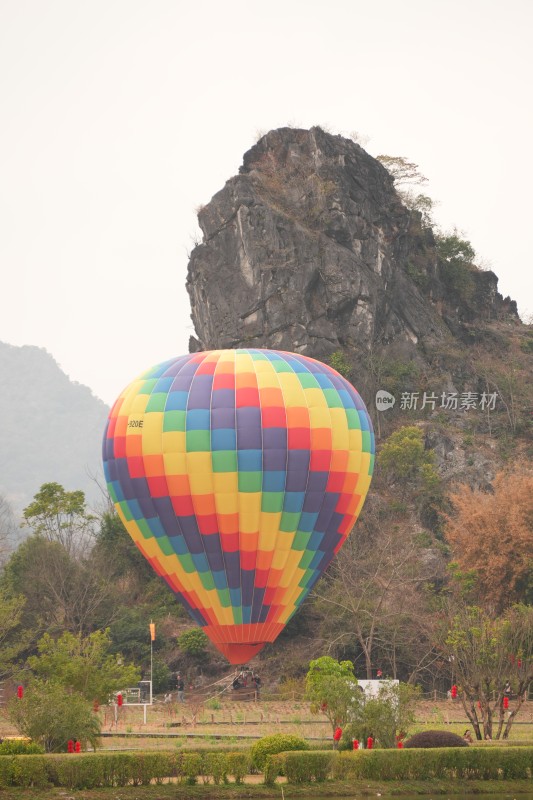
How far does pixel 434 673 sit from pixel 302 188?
32629mm

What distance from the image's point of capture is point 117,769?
2441 cm

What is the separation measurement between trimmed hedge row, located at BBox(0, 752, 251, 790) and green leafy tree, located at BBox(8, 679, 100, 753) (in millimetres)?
2777

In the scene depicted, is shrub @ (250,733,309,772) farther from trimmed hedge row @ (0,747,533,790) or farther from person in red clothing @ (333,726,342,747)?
person in red clothing @ (333,726,342,747)

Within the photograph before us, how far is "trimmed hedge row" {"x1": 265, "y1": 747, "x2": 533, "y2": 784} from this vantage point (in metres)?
25.2

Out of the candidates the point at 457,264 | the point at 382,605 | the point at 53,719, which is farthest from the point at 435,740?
the point at 457,264

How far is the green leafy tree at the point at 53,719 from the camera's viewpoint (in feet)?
89.6

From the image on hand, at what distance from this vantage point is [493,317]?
82750 mm

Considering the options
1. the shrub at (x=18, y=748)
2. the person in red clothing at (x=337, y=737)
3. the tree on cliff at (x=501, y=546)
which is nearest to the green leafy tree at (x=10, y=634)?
the tree on cliff at (x=501, y=546)

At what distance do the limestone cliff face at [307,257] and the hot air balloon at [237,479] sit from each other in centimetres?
2988

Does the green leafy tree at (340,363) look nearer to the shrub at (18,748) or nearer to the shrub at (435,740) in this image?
the shrub at (435,740)

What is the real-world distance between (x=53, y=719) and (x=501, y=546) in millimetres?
22567

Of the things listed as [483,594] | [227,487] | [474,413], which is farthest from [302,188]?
[227,487]

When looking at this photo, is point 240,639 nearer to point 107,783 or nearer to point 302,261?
point 107,783

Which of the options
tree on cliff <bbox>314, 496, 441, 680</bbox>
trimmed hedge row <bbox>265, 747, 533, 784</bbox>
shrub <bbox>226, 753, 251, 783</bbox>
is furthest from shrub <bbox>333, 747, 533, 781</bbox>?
tree on cliff <bbox>314, 496, 441, 680</bbox>
